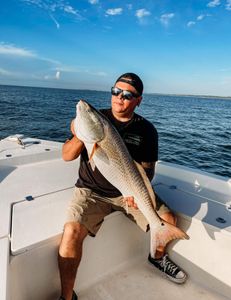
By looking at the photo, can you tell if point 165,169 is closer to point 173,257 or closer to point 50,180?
point 173,257

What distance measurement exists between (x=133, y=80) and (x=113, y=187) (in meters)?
1.22

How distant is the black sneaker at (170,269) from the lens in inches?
127

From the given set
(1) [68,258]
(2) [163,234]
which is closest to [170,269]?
(2) [163,234]

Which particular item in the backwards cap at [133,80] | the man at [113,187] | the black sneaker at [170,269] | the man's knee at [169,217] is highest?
the backwards cap at [133,80]

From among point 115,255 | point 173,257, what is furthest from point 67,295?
point 173,257

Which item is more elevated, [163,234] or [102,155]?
[102,155]

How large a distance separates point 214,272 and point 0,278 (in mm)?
2293

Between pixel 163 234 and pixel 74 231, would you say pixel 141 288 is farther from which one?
pixel 74 231

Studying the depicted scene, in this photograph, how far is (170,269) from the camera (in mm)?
3283

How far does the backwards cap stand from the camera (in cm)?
300

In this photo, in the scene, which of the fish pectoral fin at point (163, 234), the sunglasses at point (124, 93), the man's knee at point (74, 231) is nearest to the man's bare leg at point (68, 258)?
the man's knee at point (74, 231)

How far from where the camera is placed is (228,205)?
133 inches

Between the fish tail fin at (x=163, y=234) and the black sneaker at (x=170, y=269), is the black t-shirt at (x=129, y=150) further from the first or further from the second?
the black sneaker at (x=170, y=269)

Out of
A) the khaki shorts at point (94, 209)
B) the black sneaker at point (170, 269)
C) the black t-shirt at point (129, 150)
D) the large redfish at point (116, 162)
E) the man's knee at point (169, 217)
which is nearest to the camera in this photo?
the large redfish at point (116, 162)
